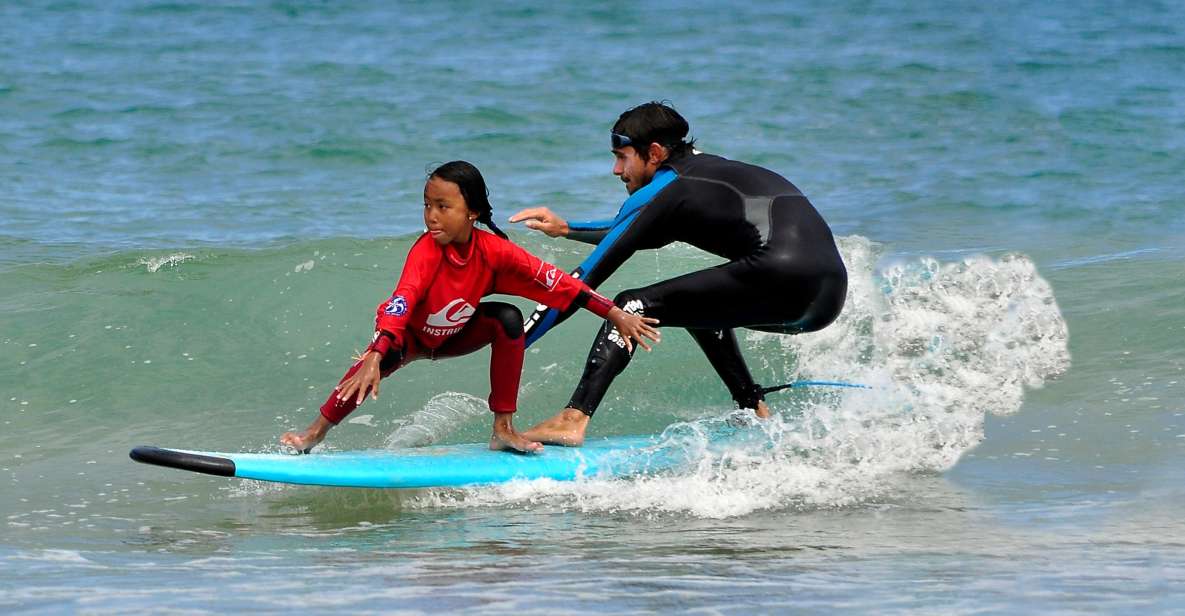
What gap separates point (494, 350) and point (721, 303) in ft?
3.03

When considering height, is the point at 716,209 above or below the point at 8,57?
below

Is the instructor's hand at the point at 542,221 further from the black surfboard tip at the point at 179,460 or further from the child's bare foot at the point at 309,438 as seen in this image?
the black surfboard tip at the point at 179,460

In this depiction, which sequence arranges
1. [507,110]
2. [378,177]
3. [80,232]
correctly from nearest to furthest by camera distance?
[80,232] < [378,177] < [507,110]

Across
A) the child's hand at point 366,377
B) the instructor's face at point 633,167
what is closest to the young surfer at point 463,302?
the child's hand at point 366,377

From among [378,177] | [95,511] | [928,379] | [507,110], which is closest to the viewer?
[95,511]

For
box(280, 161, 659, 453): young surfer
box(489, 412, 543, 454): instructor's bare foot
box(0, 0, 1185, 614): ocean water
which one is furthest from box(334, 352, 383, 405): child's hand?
box(489, 412, 543, 454): instructor's bare foot

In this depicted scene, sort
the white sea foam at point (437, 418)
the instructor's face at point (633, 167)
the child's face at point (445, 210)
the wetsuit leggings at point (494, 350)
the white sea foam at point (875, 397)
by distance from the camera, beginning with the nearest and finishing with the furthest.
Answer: the child's face at point (445, 210), the white sea foam at point (875, 397), the wetsuit leggings at point (494, 350), the instructor's face at point (633, 167), the white sea foam at point (437, 418)

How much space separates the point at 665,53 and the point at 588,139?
5169 mm

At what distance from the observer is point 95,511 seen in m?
4.97

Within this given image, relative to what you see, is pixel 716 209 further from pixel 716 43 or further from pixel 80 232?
pixel 716 43

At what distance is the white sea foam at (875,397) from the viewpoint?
4984mm

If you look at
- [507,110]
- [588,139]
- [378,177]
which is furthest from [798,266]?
[507,110]

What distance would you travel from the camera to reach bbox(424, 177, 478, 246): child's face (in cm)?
488

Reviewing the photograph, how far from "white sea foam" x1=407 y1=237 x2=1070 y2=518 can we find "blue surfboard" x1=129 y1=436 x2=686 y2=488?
9cm
